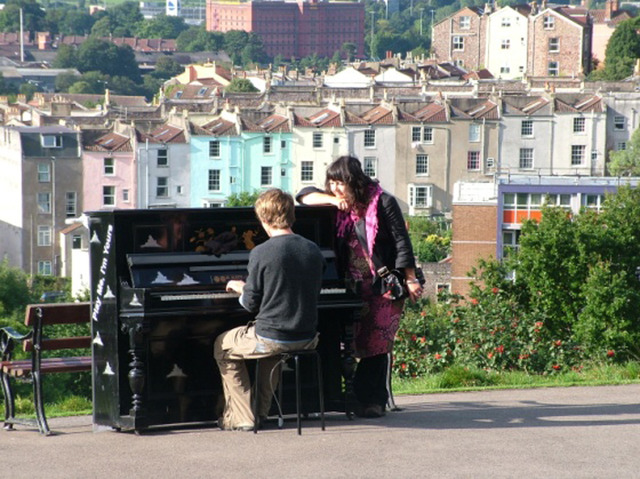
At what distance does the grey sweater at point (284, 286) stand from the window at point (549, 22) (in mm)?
115680

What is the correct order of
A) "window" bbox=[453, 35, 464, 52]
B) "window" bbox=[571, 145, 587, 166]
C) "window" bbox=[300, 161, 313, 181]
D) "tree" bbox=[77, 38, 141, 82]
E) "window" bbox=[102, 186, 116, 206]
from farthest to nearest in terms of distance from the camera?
"tree" bbox=[77, 38, 141, 82] < "window" bbox=[453, 35, 464, 52] < "window" bbox=[571, 145, 587, 166] < "window" bbox=[300, 161, 313, 181] < "window" bbox=[102, 186, 116, 206]

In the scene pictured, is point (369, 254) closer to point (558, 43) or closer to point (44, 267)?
point (44, 267)

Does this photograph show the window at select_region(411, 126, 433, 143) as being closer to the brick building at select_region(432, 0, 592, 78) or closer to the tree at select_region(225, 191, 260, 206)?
the tree at select_region(225, 191, 260, 206)

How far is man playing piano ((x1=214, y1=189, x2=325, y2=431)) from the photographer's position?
7.72 meters

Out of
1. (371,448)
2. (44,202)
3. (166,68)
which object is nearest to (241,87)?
(44,202)

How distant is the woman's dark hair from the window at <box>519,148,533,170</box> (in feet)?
211

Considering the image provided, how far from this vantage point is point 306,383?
A: 8586 mm

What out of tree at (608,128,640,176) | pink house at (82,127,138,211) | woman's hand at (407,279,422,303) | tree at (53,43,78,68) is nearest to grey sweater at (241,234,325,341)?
woman's hand at (407,279,422,303)

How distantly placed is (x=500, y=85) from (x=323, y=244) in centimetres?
8220

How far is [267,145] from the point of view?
6912cm

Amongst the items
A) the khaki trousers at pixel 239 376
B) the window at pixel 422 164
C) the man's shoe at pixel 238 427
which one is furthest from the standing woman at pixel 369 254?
the window at pixel 422 164

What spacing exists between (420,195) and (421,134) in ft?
10.2

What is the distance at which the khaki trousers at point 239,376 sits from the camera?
26.0 feet

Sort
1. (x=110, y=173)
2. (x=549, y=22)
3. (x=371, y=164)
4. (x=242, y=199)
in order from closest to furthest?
(x=242, y=199) → (x=110, y=173) → (x=371, y=164) → (x=549, y=22)
